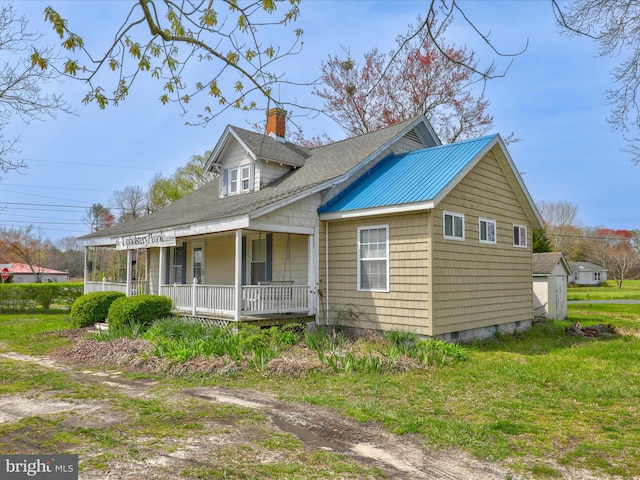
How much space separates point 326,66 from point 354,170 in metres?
15.1

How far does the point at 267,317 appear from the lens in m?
12.2

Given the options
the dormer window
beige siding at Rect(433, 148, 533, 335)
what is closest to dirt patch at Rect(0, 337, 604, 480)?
beige siding at Rect(433, 148, 533, 335)

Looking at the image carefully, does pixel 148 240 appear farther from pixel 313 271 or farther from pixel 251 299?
pixel 313 271

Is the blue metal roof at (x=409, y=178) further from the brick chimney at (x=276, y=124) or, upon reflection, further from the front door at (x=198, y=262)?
the front door at (x=198, y=262)

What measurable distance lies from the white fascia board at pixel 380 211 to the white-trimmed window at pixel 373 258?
49 centimetres

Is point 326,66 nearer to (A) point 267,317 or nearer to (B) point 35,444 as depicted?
(A) point 267,317

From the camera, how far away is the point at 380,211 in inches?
460

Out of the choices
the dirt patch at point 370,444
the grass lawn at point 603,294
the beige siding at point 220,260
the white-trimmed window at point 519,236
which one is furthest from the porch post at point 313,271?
the grass lawn at point 603,294

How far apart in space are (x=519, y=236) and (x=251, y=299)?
30.5 ft

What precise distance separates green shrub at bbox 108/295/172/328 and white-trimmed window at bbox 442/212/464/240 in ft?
27.0

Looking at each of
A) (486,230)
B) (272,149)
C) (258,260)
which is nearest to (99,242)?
(258,260)

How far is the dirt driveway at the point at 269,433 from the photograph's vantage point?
14.5 ft

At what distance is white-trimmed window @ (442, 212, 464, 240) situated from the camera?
11.8 meters

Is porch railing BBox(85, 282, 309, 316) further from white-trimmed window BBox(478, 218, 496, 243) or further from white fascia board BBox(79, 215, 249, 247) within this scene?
white-trimmed window BBox(478, 218, 496, 243)
